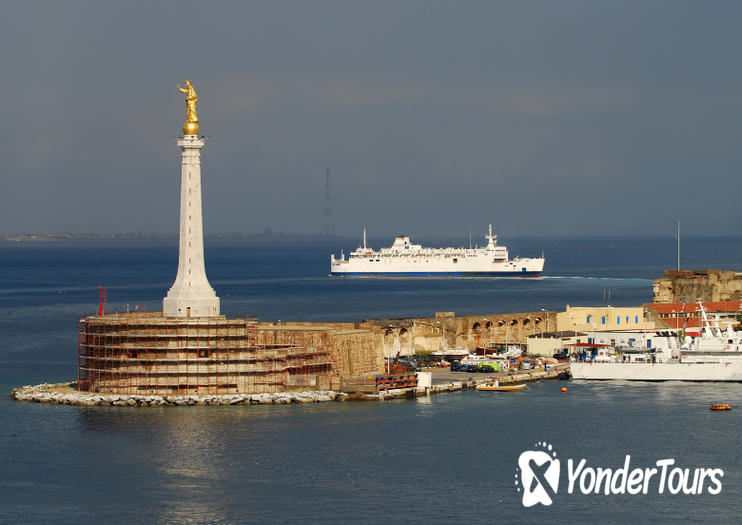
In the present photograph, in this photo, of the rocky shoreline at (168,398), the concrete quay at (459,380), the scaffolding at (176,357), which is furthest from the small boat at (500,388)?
the scaffolding at (176,357)

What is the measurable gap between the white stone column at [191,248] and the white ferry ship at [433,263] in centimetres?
Answer: 11131

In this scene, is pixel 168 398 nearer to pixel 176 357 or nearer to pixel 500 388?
pixel 176 357

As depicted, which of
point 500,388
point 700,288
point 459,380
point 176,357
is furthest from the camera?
point 700,288

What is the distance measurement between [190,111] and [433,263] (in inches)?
4500

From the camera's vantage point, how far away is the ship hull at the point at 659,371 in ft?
183

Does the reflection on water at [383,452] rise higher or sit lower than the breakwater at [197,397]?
lower

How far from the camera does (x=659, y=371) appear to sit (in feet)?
184

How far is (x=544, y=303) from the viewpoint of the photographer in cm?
10319

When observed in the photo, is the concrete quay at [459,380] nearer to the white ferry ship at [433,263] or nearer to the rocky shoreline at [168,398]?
the rocky shoreline at [168,398]

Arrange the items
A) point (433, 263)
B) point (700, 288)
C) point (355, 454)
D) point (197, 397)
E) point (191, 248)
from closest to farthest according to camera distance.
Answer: point (355, 454) < point (197, 397) < point (191, 248) < point (700, 288) < point (433, 263)

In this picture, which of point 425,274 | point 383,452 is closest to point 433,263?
point 425,274

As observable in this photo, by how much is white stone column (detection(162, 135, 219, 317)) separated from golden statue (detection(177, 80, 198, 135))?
297 mm

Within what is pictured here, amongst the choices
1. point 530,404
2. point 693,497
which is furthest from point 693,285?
point 693,497

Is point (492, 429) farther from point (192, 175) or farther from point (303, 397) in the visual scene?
point (192, 175)
